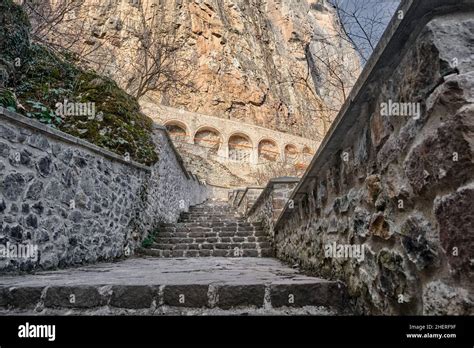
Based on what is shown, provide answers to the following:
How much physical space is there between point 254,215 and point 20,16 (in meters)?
5.78

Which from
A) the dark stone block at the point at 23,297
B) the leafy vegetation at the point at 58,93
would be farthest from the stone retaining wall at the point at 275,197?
the dark stone block at the point at 23,297

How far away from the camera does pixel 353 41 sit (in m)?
5.95

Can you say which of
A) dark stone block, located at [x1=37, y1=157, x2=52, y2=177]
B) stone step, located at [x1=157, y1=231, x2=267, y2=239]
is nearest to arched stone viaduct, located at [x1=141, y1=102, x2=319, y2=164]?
stone step, located at [x1=157, y1=231, x2=267, y2=239]

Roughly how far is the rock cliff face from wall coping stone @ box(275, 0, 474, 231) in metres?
21.6

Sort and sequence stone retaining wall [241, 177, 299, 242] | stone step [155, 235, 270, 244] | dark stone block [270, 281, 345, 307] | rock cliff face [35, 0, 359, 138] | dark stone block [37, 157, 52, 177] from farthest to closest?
rock cliff face [35, 0, 359, 138], stone step [155, 235, 270, 244], stone retaining wall [241, 177, 299, 242], dark stone block [37, 157, 52, 177], dark stone block [270, 281, 345, 307]

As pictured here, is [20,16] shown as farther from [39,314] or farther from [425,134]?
[425,134]

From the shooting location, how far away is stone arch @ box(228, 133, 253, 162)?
2752cm

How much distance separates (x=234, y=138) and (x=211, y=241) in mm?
22463

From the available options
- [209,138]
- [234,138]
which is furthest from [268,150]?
[209,138]

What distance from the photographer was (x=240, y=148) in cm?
2772

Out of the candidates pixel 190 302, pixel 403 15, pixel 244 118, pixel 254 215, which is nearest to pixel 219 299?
pixel 190 302

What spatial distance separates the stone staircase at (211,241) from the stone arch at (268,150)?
21.9 m

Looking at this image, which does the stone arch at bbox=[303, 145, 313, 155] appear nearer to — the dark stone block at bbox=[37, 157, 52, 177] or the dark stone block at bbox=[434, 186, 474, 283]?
the dark stone block at bbox=[37, 157, 52, 177]
